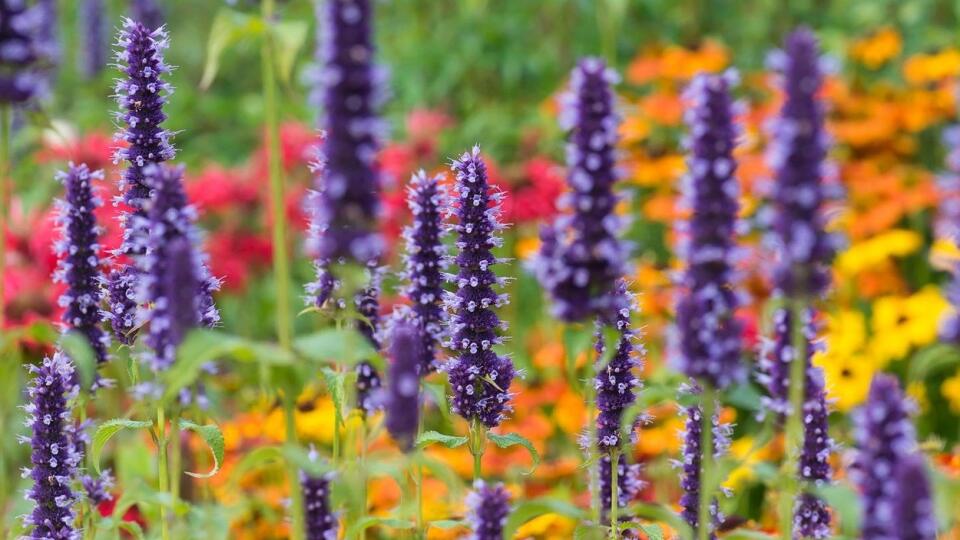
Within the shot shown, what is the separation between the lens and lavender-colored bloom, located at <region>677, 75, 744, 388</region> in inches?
96.7

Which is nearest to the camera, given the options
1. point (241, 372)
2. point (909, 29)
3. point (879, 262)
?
point (241, 372)

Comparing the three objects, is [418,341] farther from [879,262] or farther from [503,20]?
[503,20]

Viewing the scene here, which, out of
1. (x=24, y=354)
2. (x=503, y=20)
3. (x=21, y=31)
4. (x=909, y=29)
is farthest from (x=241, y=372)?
(x=909, y=29)

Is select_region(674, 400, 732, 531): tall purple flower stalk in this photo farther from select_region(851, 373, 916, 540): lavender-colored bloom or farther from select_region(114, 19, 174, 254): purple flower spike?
select_region(114, 19, 174, 254): purple flower spike

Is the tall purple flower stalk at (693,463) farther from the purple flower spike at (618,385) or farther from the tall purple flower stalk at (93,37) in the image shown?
the tall purple flower stalk at (93,37)

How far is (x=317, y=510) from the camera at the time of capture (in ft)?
9.25

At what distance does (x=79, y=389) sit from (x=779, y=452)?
3.89 m

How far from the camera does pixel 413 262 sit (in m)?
3.10

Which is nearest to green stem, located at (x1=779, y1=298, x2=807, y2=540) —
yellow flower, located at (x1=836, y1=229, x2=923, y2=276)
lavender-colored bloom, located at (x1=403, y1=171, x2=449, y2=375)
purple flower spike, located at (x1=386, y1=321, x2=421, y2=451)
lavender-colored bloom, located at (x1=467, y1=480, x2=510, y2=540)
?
lavender-colored bloom, located at (x1=467, y1=480, x2=510, y2=540)

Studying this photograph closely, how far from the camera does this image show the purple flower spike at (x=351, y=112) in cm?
234

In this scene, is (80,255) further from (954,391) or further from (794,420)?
(954,391)

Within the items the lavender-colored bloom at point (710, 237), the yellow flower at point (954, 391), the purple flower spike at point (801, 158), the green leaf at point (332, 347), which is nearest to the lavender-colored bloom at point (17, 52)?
the green leaf at point (332, 347)

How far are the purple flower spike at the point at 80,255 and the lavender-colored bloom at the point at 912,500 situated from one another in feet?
5.90

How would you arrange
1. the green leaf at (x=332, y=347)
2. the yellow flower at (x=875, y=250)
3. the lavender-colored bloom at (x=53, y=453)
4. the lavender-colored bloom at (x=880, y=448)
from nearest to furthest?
the lavender-colored bloom at (x=880, y=448), the green leaf at (x=332, y=347), the lavender-colored bloom at (x=53, y=453), the yellow flower at (x=875, y=250)
